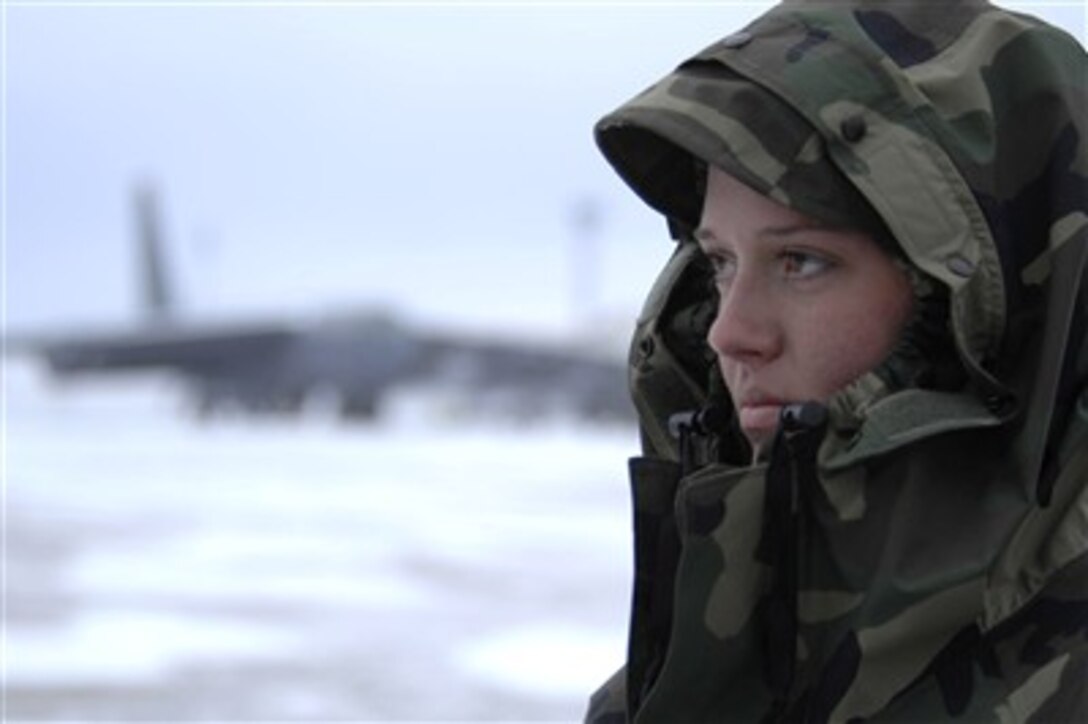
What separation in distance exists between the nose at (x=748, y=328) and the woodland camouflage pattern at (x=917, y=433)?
110 mm

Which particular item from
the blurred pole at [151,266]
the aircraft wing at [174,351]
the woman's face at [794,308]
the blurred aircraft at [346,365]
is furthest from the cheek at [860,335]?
the blurred pole at [151,266]

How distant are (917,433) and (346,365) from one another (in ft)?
113

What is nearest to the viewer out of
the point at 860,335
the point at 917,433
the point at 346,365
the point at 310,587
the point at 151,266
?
the point at 917,433

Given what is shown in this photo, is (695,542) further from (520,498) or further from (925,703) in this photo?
(520,498)

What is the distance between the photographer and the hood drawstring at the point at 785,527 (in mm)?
1355

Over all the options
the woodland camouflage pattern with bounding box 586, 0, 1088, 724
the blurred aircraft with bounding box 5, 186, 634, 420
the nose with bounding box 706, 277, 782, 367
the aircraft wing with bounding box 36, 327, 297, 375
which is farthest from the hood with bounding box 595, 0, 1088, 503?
the aircraft wing with bounding box 36, 327, 297, 375

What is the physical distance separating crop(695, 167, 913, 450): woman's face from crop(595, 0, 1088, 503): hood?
4 centimetres

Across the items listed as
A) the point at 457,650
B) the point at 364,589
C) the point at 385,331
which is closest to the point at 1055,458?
the point at 457,650

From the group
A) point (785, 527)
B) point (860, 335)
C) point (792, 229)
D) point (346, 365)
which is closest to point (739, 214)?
point (792, 229)

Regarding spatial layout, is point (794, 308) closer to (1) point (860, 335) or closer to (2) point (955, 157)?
(1) point (860, 335)

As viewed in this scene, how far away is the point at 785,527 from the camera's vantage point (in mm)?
1372

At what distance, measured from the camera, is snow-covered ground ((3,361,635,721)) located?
22.9 ft

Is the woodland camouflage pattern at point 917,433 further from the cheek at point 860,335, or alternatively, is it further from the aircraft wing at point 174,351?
the aircraft wing at point 174,351

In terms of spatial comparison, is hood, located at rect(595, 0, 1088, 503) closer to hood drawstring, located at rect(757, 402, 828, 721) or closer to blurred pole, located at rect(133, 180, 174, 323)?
hood drawstring, located at rect(757, 402, 828, 721)
